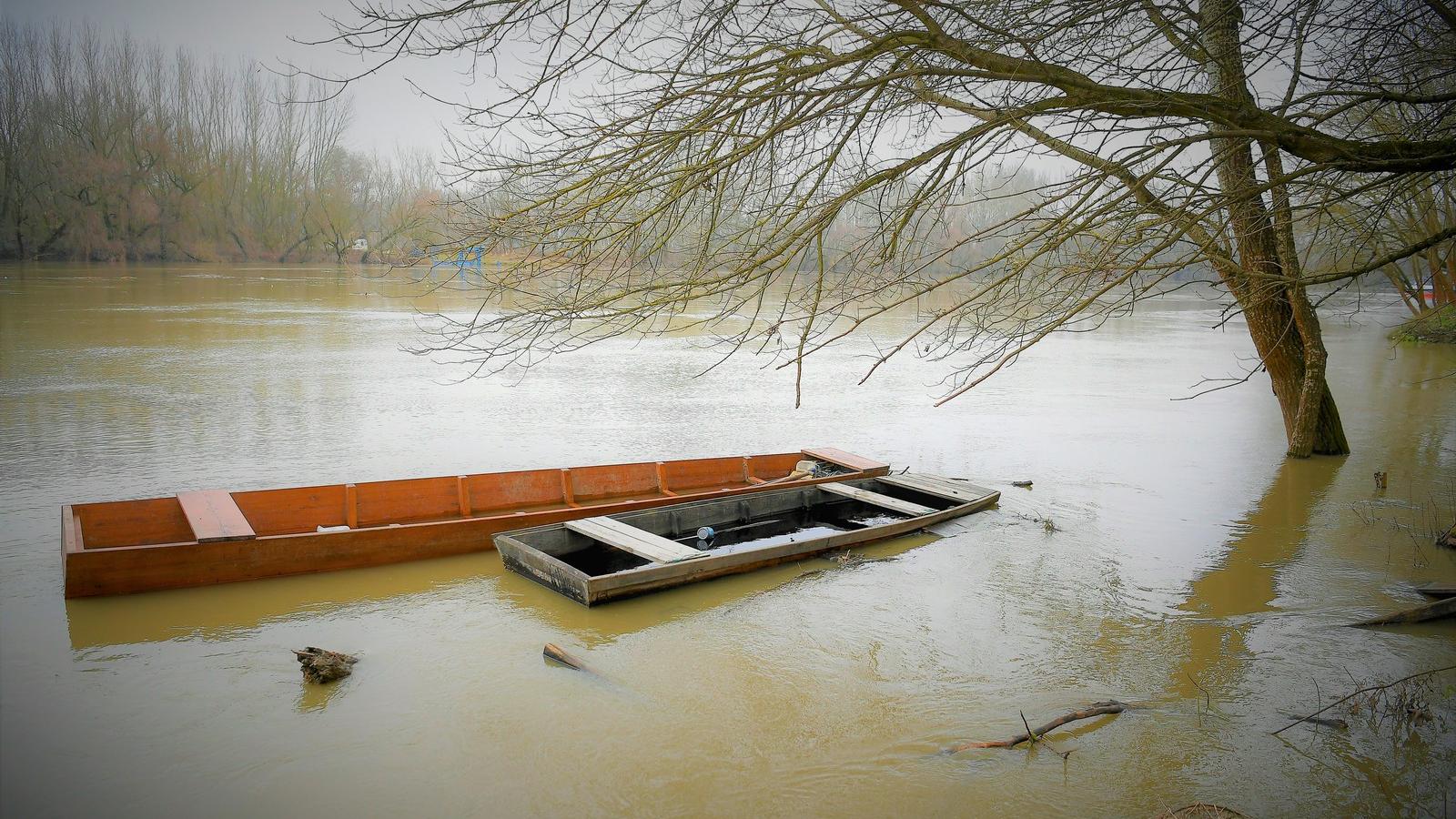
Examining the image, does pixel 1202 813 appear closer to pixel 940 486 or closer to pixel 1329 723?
pixel 1329 723

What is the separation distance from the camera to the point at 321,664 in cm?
514

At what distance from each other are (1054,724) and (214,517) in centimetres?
538

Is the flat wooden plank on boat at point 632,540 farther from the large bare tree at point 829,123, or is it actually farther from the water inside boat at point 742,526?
the large bare tree at point 829,123

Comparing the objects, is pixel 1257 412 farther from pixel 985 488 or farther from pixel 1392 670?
Result: pixel 1392 670

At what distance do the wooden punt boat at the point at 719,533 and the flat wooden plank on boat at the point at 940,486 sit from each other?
0.04 ft

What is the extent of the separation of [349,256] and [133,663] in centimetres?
5114

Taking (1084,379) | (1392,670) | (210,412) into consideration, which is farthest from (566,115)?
(1084,379)

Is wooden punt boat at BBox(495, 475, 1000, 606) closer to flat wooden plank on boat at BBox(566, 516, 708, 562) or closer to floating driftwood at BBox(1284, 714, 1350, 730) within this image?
flat wooden plank on boat at BBox(566, 516, 708, 562)

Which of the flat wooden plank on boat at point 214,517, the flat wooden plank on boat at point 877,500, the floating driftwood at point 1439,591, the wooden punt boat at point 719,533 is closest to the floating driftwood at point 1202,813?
the wooden punt boat at point 719,533

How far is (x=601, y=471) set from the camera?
8547 mm

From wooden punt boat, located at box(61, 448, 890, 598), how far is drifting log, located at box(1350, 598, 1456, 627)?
4310 mm

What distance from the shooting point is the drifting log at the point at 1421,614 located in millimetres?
6336

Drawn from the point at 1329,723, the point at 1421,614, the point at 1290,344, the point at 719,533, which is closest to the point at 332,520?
the point at 719,533

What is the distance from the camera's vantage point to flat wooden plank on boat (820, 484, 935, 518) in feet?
27.8
